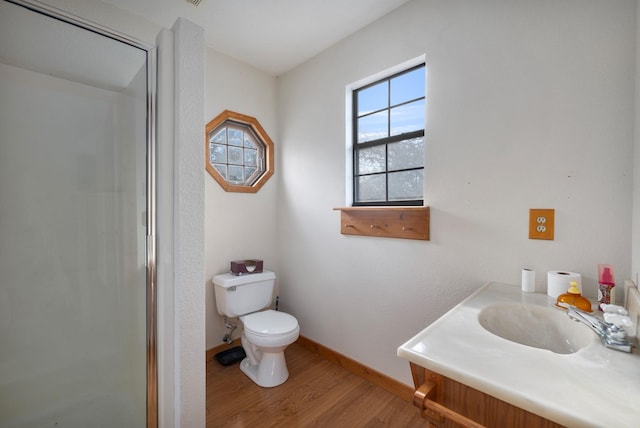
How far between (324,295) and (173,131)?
1654mm

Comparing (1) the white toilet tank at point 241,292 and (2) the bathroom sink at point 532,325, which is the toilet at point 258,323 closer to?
(1) the white toilet tank at point 241,292

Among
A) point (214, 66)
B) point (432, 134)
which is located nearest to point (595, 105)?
point (432, 134)

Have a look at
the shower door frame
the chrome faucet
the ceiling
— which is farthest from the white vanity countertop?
the ceiling

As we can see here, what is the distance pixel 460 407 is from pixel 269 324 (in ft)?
4.84

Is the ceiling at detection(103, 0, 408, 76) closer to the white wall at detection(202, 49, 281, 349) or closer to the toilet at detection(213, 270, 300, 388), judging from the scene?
the white wall at detection(202, 49, 281, 349)

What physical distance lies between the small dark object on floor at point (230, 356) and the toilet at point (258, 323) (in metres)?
0.08

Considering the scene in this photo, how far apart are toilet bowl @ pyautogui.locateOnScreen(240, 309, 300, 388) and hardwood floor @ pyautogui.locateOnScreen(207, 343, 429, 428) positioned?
6 cm

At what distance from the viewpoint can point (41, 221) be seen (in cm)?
123

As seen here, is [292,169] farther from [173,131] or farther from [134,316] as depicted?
[134,316]

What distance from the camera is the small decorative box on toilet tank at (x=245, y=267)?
223 cm

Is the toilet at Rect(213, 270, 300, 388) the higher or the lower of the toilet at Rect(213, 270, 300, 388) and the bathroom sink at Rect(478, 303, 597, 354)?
the lower

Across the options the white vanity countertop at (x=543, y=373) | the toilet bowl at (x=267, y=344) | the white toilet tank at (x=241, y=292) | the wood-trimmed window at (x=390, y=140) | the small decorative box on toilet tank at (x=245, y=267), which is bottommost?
the toilet bowl at (x=267, y=344)

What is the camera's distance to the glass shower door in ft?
3.89

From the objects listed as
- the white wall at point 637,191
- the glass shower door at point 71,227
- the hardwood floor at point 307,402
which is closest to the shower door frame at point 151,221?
the glass shower door at point 71,227
